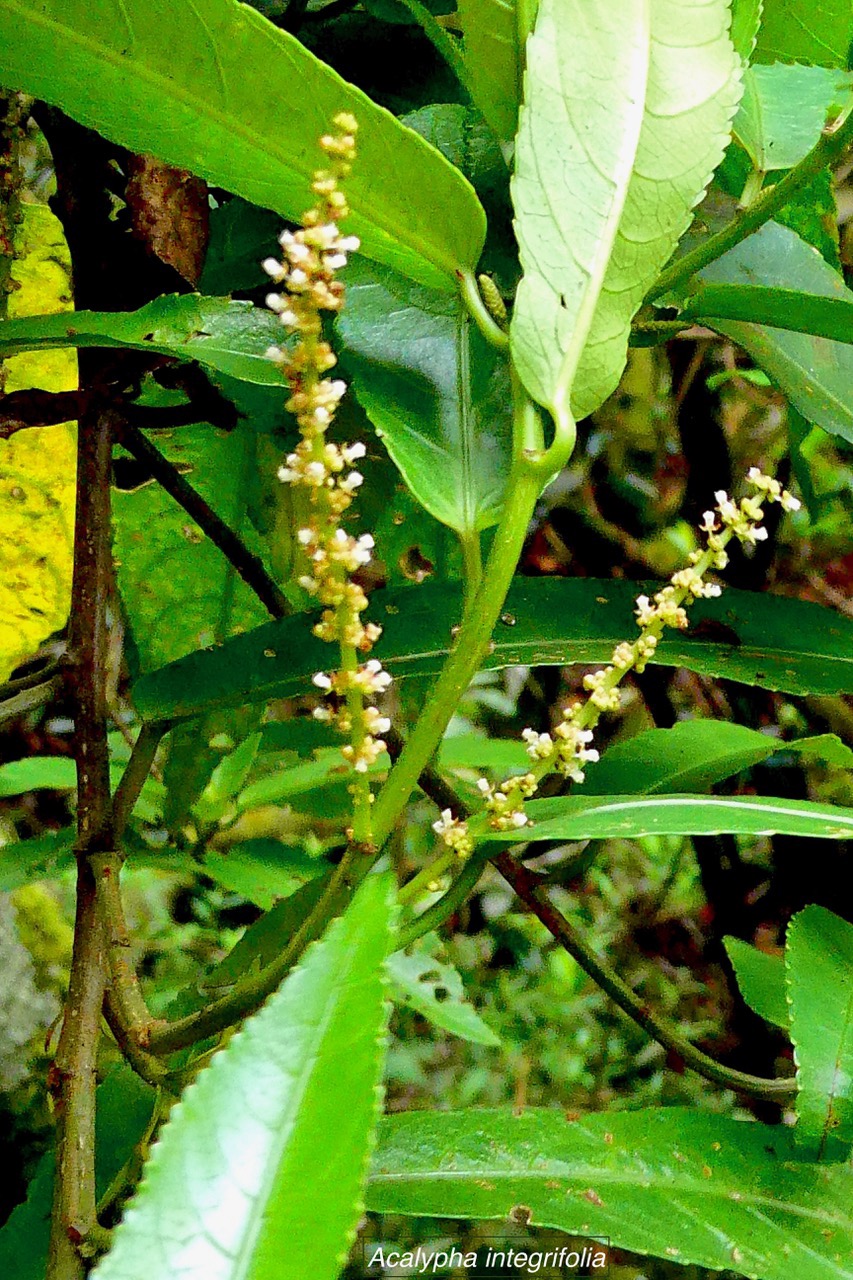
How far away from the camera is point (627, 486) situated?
1.71m

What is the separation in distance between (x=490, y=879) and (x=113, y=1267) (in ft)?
5.53

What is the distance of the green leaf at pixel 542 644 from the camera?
562mm

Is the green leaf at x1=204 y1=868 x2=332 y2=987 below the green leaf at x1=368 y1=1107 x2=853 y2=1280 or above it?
above

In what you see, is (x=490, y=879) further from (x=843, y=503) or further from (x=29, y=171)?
(x=29, y=171)

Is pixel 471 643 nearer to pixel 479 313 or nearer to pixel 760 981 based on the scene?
pixel 479 313

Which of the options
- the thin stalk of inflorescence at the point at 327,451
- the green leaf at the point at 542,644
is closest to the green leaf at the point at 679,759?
the green leaf at the point at 542,644

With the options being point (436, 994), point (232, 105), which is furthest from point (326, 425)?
point (436, 994)

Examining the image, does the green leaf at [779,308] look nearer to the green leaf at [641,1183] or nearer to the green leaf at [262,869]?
the green leaf at [641,1183]

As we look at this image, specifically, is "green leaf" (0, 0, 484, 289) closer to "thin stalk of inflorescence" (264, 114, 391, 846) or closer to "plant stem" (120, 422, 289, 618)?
"thin stalk of inflorescence" (264, 114, 391, 846)

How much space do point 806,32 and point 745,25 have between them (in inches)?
4.6

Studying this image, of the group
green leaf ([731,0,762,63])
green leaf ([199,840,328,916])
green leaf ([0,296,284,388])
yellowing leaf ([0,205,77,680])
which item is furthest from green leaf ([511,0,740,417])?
green leaf ([199,840,328,916])

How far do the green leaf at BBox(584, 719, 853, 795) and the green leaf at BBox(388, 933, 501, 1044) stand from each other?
35 centimetres

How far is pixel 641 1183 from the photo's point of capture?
498 mm

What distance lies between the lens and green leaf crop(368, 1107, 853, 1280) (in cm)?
47
